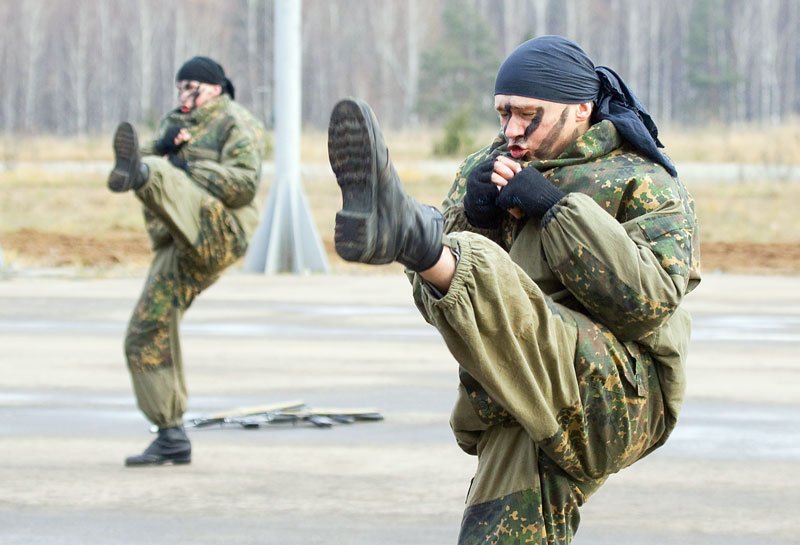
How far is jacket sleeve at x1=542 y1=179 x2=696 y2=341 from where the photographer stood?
12.5 feet

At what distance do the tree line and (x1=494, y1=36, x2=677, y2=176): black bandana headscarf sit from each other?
62.3 metres

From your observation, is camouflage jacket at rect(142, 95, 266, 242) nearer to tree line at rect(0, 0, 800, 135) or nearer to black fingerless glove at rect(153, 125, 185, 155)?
black fingerless glove at rect(153, 125, 185, 155)

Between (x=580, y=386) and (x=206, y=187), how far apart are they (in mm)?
4297

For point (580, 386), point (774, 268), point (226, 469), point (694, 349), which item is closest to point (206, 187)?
point (226, 469)

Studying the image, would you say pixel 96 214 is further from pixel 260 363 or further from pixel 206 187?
pixel 206 187

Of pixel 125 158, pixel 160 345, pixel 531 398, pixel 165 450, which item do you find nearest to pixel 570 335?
pixel 531 398

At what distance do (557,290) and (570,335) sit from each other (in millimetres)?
234

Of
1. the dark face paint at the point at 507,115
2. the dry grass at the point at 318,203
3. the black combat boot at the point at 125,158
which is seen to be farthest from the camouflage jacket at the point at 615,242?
the dry grass at the point at 318,203

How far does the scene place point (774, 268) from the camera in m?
19.1

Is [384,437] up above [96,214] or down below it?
above

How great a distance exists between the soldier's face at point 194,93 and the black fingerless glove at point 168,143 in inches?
4.9

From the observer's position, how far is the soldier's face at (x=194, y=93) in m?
8.01

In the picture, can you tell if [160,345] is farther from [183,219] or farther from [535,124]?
[535,124]

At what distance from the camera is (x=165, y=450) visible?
780 centimetres
